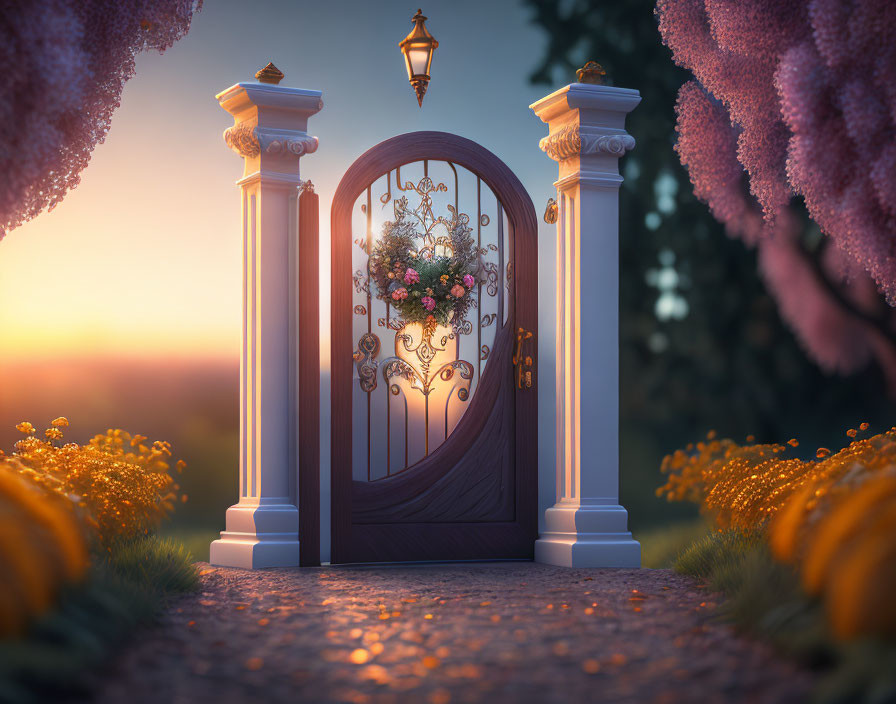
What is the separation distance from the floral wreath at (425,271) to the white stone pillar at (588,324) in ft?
2.20

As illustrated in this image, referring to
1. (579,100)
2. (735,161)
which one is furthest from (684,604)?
(735,161)

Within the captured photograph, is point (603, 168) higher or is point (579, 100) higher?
point (579, 100)

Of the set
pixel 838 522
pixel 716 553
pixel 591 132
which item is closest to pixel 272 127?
pixel 591 132

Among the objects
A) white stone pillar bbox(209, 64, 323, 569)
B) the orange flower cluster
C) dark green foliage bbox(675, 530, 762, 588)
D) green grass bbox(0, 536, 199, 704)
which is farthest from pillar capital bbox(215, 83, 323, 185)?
dark green foliage bbox(675, 530, 762, 588)

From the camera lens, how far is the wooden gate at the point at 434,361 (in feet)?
20.5

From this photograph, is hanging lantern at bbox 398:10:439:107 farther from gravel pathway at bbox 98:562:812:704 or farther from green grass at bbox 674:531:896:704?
green grass at bbox 674:531:896:704

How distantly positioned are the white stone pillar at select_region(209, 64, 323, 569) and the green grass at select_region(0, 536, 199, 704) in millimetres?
1060

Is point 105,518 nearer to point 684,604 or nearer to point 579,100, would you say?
point 684,604

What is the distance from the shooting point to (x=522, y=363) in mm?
6543

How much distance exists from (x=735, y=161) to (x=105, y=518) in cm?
694

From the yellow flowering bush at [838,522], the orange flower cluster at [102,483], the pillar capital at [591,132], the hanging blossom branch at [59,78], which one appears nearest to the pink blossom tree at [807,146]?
the pillar capital at [591,132]

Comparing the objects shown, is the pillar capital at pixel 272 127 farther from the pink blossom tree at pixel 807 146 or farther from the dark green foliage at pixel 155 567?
the pink blossom tree at pixel 807 146

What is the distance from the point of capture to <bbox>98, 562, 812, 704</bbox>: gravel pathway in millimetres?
2768

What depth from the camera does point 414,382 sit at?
21.0 ft
